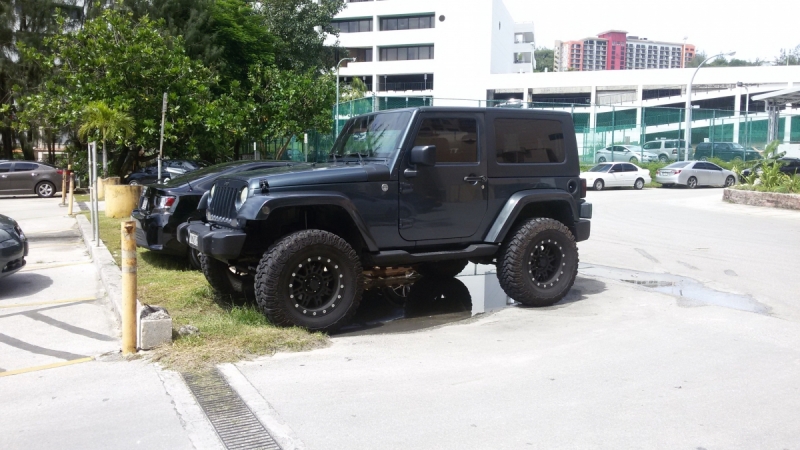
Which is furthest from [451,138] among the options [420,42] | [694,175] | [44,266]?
[420,42]

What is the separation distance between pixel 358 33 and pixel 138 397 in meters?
69.2

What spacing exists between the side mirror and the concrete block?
8.94 ft

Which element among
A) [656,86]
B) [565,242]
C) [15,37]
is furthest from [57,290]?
[656,86]

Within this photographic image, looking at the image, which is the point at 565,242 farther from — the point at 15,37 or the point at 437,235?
the point at 15,37

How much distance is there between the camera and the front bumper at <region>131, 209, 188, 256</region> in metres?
9.82

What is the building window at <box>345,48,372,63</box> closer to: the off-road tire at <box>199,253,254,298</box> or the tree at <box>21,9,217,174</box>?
the tree at <box>21,9,217,174</box>

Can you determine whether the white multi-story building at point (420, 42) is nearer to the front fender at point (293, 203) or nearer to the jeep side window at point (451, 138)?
the jeep side window at point (451, 138)

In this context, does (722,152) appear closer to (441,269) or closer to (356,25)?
(441,269)

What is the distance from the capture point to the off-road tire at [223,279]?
8094 mm

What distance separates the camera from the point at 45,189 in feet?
87.9

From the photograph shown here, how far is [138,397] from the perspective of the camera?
17.4ft

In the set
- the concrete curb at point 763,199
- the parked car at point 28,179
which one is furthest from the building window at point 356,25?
the concrete curb at point 763,199

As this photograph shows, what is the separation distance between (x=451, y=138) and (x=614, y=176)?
1046 inches

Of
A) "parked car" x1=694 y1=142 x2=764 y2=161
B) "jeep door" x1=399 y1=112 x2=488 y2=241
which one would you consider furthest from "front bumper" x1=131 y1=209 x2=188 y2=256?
"parked car" x1=694 y1=142 x2=764 y2=161
